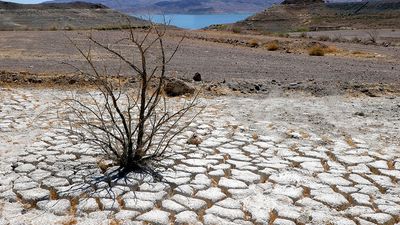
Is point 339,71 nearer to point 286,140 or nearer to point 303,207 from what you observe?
point 286,140

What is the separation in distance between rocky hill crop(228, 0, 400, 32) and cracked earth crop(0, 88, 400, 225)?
44.2 metres

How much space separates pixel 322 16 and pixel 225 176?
6117 cm

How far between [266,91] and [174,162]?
5564 mm

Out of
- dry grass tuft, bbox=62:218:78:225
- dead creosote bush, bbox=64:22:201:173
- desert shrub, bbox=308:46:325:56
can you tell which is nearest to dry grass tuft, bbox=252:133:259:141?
dead creosote bush, bbox=64:22:201:173

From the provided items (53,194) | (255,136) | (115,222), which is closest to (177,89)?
(255,136)

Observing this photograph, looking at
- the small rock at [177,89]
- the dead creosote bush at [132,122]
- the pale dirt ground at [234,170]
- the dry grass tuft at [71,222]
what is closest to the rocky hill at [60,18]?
Answer: the small rock at [177,89]

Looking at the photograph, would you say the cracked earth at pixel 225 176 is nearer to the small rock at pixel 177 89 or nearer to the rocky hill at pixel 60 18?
the small rock at pixel 177 89

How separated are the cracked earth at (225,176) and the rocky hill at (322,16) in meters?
44.2

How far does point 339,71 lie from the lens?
50.2ft

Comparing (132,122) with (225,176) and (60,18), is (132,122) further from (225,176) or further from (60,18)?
(60,18)

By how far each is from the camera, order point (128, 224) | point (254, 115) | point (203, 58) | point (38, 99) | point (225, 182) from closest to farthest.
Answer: point (128, 224) < point (225, 182) < point (254, 115) < point (38, 99) < point (203, 58)

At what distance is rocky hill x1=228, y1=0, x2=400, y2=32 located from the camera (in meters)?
54.7

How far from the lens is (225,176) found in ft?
18.8

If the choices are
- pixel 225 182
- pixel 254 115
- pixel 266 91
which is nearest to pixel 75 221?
pixel 225 182
